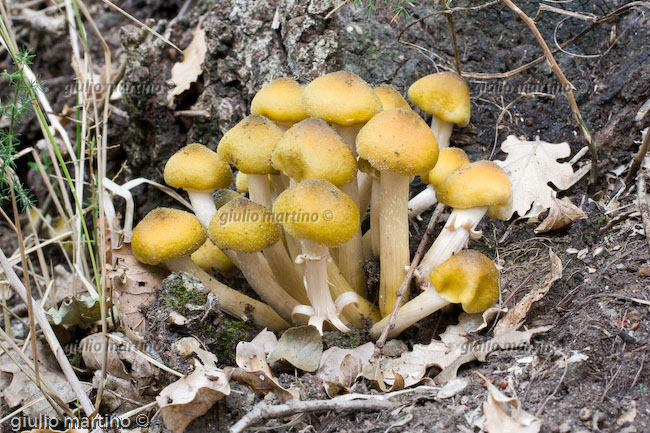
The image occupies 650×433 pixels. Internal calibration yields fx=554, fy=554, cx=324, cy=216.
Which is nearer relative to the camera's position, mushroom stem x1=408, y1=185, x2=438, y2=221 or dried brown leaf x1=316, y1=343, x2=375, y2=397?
dried brown leaf x1=316, y1=343, x2=375, y2=397

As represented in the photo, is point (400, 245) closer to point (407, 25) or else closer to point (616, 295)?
point (616, 295)

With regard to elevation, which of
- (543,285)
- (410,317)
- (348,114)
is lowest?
(410,317)

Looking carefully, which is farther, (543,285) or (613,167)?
(613,167)

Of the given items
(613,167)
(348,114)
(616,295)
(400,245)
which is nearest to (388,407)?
(400,245)

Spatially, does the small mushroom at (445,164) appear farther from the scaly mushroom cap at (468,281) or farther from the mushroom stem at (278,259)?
the mushroom stem at (278,259)

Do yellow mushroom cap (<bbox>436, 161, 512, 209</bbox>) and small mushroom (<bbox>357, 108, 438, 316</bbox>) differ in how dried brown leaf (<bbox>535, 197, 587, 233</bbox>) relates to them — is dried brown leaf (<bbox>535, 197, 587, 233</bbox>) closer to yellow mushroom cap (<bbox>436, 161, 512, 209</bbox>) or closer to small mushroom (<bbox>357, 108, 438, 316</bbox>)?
yellow mushroom cap (<bbox>436, 161, 512, 209</bbox>)

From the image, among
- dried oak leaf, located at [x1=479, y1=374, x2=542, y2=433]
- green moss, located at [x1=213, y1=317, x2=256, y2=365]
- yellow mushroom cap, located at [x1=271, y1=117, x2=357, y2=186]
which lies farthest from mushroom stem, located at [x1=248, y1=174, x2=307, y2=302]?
dried oak leaf, located at [x1=479, y1=374, x2=542, y2=433]
